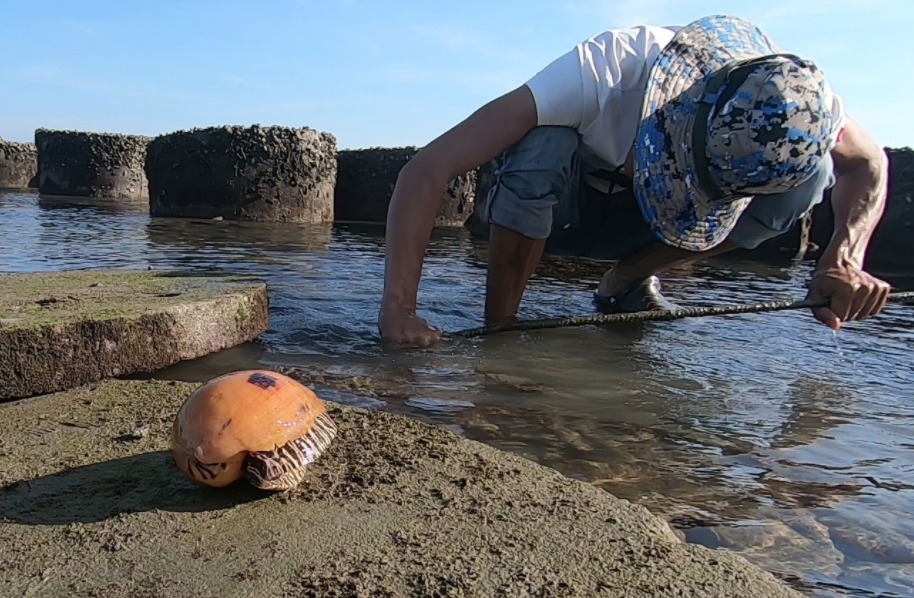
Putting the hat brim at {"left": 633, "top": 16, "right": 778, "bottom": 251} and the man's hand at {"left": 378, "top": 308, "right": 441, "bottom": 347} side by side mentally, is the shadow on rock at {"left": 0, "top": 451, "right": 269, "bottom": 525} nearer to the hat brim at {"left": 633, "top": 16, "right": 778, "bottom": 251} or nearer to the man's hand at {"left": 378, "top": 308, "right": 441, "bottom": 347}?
the man's hand at {"left": 378, "top": 308, "right": 441, "bottom": 347}

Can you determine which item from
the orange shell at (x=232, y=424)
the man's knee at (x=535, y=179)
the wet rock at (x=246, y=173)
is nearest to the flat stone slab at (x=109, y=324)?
the orange shell at (x=232, y=424)

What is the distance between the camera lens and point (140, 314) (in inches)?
97.0

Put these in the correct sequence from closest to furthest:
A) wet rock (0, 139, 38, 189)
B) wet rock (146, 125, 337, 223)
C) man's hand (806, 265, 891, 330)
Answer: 1. man's hand (806, 265, 891, 330)
2. wet rock (146, 125, 337, 223)
3. wet rock (0, 139, 38, 189)

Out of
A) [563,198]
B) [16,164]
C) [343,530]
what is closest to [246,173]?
[563,198]

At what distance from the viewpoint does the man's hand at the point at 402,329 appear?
2.88m

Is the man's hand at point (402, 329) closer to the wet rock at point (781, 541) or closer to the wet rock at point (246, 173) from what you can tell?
the wet rock at point (781, 541)

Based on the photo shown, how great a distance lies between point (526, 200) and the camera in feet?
9.87

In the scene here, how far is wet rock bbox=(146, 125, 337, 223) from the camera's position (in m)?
9.09

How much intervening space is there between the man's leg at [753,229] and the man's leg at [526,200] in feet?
1.82

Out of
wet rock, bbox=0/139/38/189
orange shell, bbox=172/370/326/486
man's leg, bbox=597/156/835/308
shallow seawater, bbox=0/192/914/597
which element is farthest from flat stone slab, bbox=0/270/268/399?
wet rock, bbox=0/139/38/189

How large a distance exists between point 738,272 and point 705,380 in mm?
3483

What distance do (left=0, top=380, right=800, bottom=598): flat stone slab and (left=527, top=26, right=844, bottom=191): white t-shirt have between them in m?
1.44

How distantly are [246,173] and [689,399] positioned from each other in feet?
24.7

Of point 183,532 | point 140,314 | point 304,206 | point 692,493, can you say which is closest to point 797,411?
point 692,493
